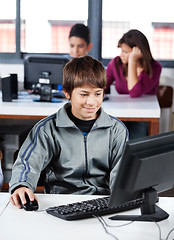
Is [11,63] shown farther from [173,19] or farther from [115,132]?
[115,132]

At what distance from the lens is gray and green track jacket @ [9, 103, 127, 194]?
73.2 inches

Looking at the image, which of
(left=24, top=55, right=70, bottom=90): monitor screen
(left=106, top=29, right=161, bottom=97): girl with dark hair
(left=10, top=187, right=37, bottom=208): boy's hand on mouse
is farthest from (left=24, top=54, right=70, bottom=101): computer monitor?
(left=10, top=187, right=37, bottom=208): boy's hand on mouse

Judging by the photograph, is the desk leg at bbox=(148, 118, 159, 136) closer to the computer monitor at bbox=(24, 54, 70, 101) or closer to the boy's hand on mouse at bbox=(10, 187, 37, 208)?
the computer monitor at bbox=(24, 54, 70, 101)

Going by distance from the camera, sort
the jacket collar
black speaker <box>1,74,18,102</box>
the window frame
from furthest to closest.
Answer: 1. the window frame
2. black speaker <box>1,74,18,102</box>
3. the jacket collar

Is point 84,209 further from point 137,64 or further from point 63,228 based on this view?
point 137,64

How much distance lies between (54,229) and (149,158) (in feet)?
1.27

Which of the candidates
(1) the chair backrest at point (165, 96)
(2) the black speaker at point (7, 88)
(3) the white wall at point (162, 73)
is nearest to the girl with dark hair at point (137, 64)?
(1) the chair backrest at point (165, 96)

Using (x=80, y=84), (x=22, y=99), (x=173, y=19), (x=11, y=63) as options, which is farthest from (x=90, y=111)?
(x=173, y=19)

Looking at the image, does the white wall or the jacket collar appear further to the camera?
the white wall

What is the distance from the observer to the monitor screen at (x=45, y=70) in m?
3.41

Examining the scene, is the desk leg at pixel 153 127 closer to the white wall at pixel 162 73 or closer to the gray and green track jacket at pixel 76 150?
the gray and green track jacket at pixel 76 150

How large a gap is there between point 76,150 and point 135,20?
3.45 metres

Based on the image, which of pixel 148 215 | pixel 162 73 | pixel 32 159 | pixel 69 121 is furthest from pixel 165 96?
pixel 148 215

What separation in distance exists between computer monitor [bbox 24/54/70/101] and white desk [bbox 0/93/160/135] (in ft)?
0.56
